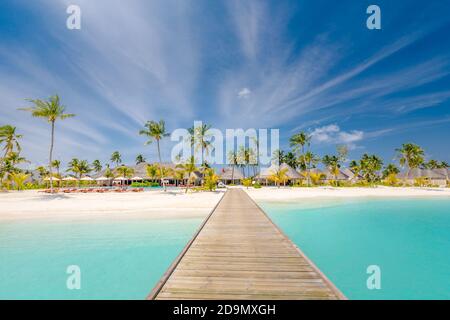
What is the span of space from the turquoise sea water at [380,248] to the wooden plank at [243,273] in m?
2.15

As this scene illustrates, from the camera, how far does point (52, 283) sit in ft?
21.4

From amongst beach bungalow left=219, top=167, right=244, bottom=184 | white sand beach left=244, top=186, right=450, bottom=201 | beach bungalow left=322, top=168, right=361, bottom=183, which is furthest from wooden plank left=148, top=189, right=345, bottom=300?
beach bungalow left=322, top=168, right=361, bottom=183

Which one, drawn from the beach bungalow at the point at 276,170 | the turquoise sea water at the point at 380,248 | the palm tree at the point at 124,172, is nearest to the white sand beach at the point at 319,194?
the turquoise sea water at the point at 380,248

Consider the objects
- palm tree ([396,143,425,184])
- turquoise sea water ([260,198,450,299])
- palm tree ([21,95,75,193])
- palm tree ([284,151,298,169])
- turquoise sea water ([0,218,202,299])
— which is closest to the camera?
turquoise sea water ([0,218,202,299])

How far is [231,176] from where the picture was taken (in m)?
65.3

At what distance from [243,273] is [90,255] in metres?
6.74

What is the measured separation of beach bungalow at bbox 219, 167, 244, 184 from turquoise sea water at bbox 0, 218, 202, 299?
5249cm

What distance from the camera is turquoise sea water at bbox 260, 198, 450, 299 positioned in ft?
21.2

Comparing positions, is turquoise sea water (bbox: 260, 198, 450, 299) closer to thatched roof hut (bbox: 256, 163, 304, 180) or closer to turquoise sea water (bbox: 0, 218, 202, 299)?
turquoise sea water (bbox: 0, 218, 202, 299)

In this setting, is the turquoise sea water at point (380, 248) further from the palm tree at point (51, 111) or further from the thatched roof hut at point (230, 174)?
the thatched roof hut at point (230, 174)

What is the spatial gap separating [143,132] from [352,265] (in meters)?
31.0

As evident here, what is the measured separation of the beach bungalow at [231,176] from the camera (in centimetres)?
6525
